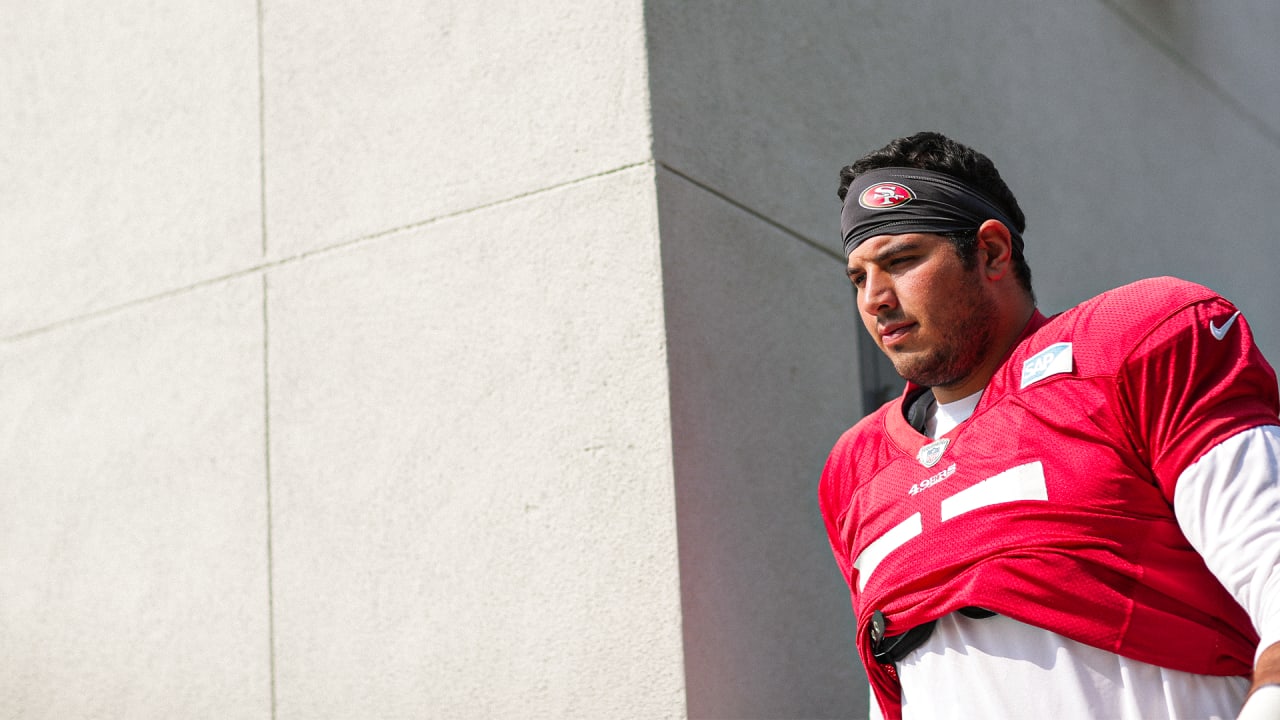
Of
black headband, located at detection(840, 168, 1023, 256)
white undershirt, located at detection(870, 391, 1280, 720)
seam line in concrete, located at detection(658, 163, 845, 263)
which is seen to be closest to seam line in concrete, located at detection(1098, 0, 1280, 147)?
seam line in concrete, located at detection(658, 163, 845, 263)

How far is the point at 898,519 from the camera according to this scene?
7.88 ft

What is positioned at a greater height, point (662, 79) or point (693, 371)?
point (662, 79)

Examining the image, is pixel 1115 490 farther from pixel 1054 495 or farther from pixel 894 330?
pixel 894 330

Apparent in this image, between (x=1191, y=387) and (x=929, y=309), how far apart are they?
1.85 feet

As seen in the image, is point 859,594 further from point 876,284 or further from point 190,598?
point 190,598

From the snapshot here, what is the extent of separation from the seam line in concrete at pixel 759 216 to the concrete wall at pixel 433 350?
0.01 m

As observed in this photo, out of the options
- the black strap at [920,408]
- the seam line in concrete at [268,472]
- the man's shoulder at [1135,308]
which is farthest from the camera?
the seam line in concrete at [268,472]

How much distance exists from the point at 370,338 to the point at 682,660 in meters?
1.42

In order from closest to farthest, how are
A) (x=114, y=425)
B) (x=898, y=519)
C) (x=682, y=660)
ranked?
(x=898, y=519) → (x=682, y=660) → (x=114, y=425)

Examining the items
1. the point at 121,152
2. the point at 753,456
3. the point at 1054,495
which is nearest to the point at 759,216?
the point at 753,456

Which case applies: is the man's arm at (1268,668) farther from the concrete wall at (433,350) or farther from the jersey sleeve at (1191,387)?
the concrete wall at (433,350)

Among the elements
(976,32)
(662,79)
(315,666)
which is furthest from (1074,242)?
(315,666)

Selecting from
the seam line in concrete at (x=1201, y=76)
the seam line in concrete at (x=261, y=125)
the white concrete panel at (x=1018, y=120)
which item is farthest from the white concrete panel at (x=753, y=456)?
the seam line in concrete at (x=1201, y=76)

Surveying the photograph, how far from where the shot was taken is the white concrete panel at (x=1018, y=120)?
147 inches
